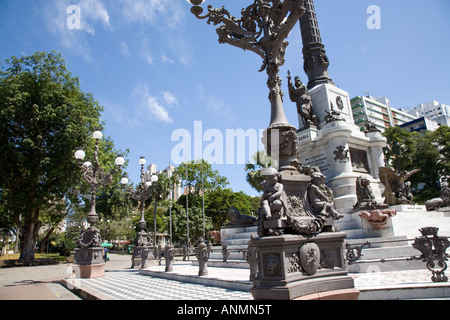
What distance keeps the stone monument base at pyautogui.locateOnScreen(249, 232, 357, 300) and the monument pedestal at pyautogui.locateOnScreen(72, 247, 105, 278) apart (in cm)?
1021

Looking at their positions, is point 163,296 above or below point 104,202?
below

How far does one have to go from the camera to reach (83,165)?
12977 millimetres

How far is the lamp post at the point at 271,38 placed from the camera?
5.86 m

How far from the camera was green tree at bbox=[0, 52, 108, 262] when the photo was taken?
22.0 meters

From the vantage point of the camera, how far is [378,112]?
278 feet

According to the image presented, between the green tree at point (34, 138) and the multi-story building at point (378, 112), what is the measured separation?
74058 millimetres

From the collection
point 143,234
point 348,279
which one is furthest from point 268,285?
point 143,234

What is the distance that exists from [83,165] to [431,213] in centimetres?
1503

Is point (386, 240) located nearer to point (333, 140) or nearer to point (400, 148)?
point (333, 140)

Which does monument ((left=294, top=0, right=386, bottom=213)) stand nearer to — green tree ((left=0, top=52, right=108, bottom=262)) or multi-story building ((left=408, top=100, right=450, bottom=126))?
green tree ((left=0, top=52, right=108, bottom=262))

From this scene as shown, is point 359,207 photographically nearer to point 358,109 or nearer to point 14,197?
point 14,197

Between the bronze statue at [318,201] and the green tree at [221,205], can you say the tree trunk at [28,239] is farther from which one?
the green tree at [221,205]

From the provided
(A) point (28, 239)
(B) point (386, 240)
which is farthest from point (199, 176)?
(B) point (386, 240)

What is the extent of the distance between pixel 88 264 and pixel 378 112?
91501mm
